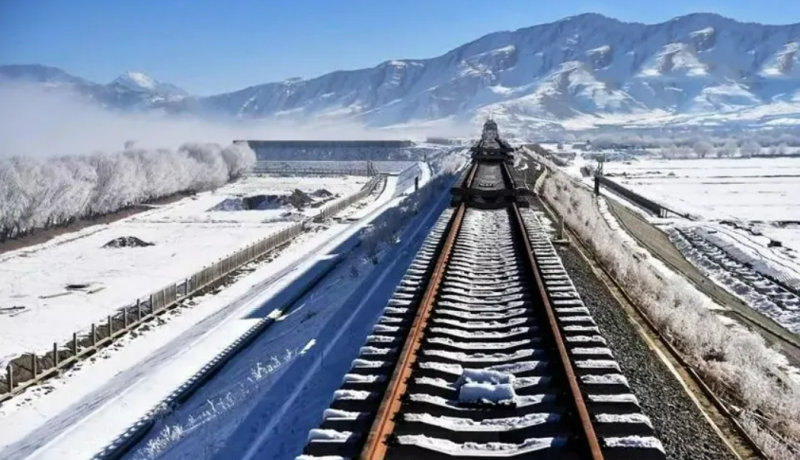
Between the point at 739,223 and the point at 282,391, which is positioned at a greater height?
the point at 282,391

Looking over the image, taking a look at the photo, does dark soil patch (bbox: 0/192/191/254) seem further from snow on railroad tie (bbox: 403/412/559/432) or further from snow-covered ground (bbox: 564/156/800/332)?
snow on railroad tie (bbox: 403/412/559/432)

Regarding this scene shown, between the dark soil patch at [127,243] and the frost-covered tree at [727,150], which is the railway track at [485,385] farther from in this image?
the frost-covered tree at [727,150]

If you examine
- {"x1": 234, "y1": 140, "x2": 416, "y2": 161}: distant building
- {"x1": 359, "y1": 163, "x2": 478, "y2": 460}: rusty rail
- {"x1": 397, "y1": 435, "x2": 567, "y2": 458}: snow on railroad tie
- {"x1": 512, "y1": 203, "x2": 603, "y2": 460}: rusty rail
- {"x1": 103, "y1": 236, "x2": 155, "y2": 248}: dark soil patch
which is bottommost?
{"x1": 103, "y1": 236, "x2": 155, "y2": 248}: dark soil patch

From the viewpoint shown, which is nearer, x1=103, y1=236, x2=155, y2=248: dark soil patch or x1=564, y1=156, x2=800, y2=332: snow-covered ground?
x1=564, y1=156, x2=800, y2=332: snow-covered ground

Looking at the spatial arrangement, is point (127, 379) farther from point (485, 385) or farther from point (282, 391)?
point (485, 385)

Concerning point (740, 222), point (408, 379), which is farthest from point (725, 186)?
point (408, 379)

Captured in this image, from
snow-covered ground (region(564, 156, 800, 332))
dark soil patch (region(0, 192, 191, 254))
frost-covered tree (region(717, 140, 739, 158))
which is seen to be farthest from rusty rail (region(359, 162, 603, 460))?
frost-covered tree (region(717, 140, 739, 158))

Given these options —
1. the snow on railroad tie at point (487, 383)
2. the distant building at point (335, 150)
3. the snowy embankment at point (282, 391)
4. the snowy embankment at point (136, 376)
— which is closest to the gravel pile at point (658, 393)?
the snow on railroad tie at point (487, 383)
